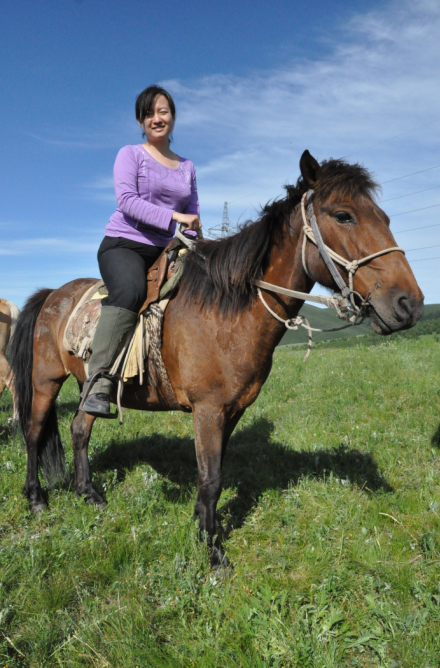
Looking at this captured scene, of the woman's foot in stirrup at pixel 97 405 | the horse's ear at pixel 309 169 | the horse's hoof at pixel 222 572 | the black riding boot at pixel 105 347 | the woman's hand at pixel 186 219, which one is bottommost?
the horse's hoof at pixel 222 572

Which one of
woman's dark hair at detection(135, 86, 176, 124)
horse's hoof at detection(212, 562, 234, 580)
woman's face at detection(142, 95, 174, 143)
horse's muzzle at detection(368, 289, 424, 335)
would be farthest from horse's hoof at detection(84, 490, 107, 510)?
woman's dark hair at detection(135, 86, 176, 124)

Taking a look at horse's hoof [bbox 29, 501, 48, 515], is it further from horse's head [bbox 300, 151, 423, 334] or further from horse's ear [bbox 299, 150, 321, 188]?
horse's ear [bbox 299, 150, 321, 188]

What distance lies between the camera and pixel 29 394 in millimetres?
5102

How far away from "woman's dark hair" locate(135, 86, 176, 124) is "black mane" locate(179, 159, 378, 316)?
4.60 feet

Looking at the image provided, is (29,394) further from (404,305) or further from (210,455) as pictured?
(404,305)

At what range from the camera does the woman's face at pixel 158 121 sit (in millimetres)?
3818

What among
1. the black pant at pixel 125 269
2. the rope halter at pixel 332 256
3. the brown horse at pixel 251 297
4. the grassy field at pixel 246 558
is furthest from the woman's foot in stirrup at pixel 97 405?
the rope halter at pixel 332 256

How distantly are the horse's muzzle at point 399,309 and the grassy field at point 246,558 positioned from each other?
188cm

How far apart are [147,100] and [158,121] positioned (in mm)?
225

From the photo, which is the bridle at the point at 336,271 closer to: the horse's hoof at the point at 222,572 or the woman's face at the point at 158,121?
the woman's face at the point at 158,121

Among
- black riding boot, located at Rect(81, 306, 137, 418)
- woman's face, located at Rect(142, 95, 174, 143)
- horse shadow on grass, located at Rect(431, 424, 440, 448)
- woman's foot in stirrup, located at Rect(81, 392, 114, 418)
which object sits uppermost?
woman's face, located at Rect(142, 95, 174, 143)

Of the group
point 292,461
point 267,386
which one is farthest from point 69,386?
point 292,461

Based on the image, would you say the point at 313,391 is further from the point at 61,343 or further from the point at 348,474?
the point at 61,343

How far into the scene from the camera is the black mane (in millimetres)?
2959
